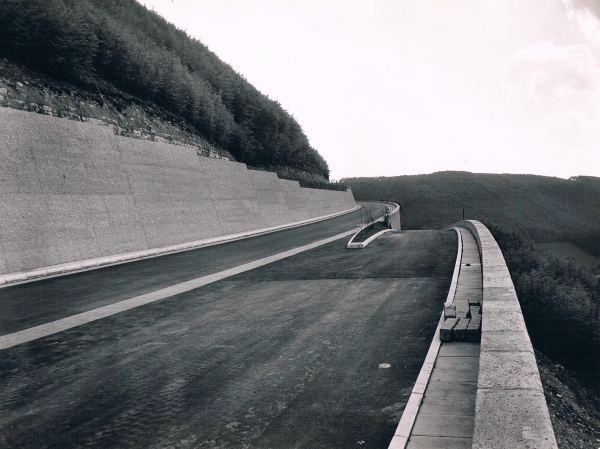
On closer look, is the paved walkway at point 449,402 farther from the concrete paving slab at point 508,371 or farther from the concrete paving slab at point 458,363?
the concrete paving slab at point 508,371

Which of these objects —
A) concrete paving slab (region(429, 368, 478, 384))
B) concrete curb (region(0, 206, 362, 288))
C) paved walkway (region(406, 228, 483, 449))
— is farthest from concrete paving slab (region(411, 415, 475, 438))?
concrete curb (region(0, 206, 362, 288))

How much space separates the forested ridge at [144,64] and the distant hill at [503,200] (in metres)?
42.8

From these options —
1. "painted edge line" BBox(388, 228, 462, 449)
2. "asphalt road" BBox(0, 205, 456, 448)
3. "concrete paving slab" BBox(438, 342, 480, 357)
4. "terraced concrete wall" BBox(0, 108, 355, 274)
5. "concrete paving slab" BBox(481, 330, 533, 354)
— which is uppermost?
"terraced concrete wall" BBox(0, 108, 355, 274)

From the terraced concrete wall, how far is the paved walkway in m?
11.6

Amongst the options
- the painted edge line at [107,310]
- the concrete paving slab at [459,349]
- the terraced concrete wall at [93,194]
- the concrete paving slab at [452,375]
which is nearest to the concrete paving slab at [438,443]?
the concrete paving slab at [452,375]

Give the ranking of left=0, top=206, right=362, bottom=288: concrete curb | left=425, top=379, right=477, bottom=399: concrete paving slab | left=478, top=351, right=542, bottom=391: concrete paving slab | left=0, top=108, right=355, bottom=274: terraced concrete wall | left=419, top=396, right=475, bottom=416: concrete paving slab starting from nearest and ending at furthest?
left=478, top=351, right=542, bottom=391: concrete paving slab < left=419, top=396, right=475, bottom=416: concrete paving slab < left=425, top=379, right=477, bottom=399: concrete paving slab < left=0, top=206, right=362, bottom=288: concrete curb < left=0, top=108, right=355, bottom=274: terraced concrete wall

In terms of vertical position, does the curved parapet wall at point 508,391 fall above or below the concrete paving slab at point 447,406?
above

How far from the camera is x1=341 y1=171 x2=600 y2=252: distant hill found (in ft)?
278

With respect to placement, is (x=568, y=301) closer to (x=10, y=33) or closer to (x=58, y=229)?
(x=58, y=229)

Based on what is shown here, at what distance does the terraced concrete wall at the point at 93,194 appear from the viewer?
13.3 m

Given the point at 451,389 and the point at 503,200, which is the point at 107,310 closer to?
the point at 451,389

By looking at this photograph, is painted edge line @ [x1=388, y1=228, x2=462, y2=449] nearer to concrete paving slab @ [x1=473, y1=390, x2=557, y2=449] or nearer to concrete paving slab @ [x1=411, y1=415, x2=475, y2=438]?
concrete paving slab @ [x1=411, y1=415, x2=475, y2=438]

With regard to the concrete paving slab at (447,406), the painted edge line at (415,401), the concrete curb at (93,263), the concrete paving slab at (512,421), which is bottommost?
the concrete paving slab at (447,406)

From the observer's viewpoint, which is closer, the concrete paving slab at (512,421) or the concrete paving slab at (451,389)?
the concrete paving slab at (512,421)
